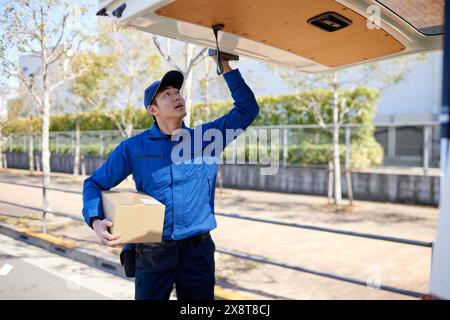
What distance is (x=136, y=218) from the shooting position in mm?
2068

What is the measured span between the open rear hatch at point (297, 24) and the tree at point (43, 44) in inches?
71.6

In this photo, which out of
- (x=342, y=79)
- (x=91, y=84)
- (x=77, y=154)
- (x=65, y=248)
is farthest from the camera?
(x=77, y=154)

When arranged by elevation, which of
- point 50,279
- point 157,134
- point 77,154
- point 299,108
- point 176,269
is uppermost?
point 299,108

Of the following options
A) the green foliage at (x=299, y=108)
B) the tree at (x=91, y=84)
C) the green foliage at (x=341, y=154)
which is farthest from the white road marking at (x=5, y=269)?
the green foliage at (x=341, y=154)

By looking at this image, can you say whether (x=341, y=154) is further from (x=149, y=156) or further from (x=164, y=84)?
(x=149, y=156)

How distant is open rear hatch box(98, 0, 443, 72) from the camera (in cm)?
201

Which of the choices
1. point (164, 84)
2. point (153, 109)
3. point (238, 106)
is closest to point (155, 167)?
point (153, 109)

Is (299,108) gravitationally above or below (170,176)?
above

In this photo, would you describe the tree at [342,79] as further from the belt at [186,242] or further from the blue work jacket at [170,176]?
the belt at [186,242]

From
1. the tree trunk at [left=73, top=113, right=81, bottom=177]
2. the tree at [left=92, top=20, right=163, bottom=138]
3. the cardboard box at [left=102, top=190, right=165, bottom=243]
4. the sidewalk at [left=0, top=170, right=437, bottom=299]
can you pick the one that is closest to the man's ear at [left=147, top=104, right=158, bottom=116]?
the cardboard box at [left=102, top=190, right=165, bottom=243]

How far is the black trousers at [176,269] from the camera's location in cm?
229

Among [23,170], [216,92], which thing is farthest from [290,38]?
[216,92]

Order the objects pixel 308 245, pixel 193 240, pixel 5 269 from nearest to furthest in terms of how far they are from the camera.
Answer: pixel 193 240 < pixel 5 269 < pixel 308 245

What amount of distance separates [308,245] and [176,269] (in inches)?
188
